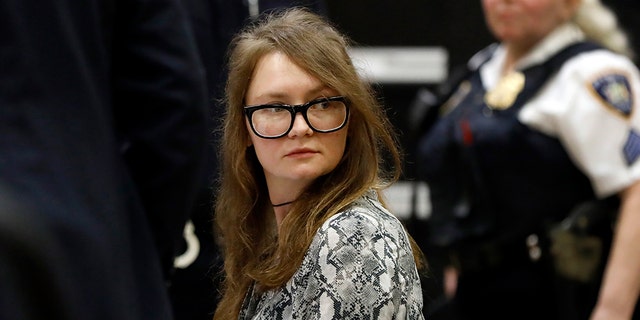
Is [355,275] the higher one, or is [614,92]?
[355,275]

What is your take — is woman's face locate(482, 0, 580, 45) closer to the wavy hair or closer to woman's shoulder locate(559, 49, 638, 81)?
the wavy hair

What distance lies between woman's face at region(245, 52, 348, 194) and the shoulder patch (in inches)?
75.7

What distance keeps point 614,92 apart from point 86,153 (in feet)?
6.22

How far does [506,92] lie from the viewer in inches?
146

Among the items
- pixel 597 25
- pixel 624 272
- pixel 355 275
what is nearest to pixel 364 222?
pixel 355 275

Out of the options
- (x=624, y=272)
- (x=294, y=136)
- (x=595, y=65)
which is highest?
A: (x=294, y=136)

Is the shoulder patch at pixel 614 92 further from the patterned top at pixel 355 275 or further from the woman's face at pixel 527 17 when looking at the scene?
the patterned top at pixel 355 275

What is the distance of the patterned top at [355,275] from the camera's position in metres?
1.57

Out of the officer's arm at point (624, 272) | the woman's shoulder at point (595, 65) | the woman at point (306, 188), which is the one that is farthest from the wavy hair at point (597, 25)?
the woman at point (306, 188)

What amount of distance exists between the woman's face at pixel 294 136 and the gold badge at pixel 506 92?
2.04 m

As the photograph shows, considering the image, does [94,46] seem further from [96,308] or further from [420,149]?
[420,149]

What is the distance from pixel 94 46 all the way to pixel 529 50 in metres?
1.95

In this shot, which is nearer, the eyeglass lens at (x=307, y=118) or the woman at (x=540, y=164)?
the eyeglass lens at (x=307, y=118)

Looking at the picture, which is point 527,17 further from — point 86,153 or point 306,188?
point 306,188
